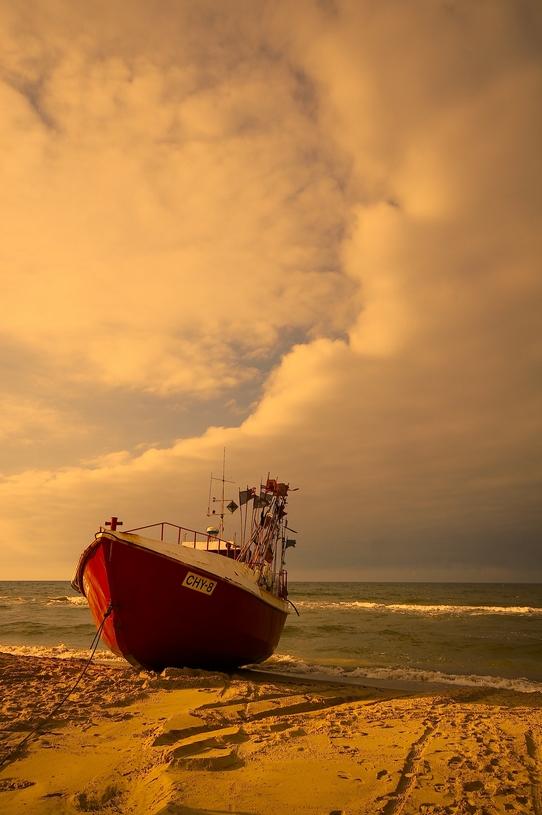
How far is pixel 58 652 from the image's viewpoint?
68.7 feet

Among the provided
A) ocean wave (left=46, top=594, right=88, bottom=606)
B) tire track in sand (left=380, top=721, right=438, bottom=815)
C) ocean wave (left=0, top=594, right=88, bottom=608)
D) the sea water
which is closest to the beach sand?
tire track in sand (left=380, top=721, right=438, bottom=815)

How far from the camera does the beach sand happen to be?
561 cm

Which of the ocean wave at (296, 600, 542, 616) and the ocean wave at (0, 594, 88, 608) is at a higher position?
the ocean wave at (296, 600, 542, 616)

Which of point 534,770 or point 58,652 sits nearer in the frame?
point 534,770

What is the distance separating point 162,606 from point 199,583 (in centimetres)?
110

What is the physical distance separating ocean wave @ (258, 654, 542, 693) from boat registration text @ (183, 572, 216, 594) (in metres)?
6.67

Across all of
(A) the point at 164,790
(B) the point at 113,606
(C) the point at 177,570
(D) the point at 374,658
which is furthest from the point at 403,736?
(D) the point at 374,658

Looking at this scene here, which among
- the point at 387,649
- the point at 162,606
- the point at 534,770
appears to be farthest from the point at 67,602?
the point at 534,770

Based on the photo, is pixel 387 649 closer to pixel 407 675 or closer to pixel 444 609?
pixel 407 675

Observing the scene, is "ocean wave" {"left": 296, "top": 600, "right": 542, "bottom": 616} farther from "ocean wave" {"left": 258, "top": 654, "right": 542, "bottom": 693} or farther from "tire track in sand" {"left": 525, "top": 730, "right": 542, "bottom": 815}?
"tire track in sand" {"left": 525, "top": 730, "right": 542, "bottom": 815}

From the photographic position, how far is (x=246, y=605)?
14.7 meters

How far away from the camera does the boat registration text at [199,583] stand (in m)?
13.0

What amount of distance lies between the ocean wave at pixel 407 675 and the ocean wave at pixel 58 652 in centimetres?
667

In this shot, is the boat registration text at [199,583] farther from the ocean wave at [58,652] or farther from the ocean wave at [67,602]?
the ocean wave at [67,602]
